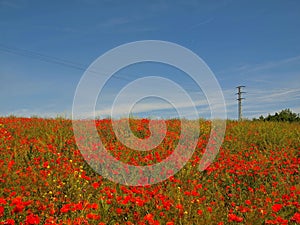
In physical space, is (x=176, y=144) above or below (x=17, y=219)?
above

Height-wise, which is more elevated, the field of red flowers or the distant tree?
the distant tree

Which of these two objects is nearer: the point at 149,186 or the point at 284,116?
the point at 149,186

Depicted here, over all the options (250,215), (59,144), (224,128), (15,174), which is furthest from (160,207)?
(224,128)

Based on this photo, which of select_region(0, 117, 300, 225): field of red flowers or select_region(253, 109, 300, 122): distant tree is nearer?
select_region(0, 117, 300, 225): field of red flowers

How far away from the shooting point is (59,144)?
10.1 m

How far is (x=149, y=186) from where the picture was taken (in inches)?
288

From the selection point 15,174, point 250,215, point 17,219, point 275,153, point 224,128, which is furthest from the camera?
point 224,128

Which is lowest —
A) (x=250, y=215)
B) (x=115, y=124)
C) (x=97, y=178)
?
(x=250, y=215)

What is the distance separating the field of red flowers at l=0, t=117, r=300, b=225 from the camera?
203 inches

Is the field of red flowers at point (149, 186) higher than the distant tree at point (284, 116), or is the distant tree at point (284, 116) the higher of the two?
the distant tree at point (284, 116)

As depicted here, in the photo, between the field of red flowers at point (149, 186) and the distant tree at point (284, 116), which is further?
the distant tree at point (284, 116)

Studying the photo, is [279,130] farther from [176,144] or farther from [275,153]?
[176,144]

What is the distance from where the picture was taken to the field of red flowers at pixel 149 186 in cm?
516

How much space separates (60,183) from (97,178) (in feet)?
4.80
